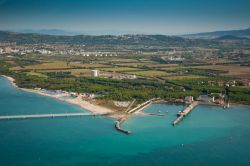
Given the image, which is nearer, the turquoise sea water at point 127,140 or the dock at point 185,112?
the turquoise sea water at point 127,140

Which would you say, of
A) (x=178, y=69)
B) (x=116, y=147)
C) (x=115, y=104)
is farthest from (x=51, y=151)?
(x=178, y=69)

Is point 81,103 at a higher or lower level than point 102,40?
lower

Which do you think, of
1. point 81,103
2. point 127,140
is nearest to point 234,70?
point 81,103

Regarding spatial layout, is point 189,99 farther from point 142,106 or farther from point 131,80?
point 131,80

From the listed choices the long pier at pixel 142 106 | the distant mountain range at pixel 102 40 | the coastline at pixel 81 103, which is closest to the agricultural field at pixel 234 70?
the long pier at pixel 142 106

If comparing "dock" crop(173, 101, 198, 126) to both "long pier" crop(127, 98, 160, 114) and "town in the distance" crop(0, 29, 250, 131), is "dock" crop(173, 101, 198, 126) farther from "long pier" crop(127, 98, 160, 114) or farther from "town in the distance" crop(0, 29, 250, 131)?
"long pier" crop(127, 98, 160, 114)

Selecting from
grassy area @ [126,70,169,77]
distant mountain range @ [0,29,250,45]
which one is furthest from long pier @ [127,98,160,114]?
distant mountain range @ [0,29,250,45]

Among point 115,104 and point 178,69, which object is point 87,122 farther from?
point 178,69

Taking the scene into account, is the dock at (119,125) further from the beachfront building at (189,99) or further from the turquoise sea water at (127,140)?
the beachfront building at (189,99)
